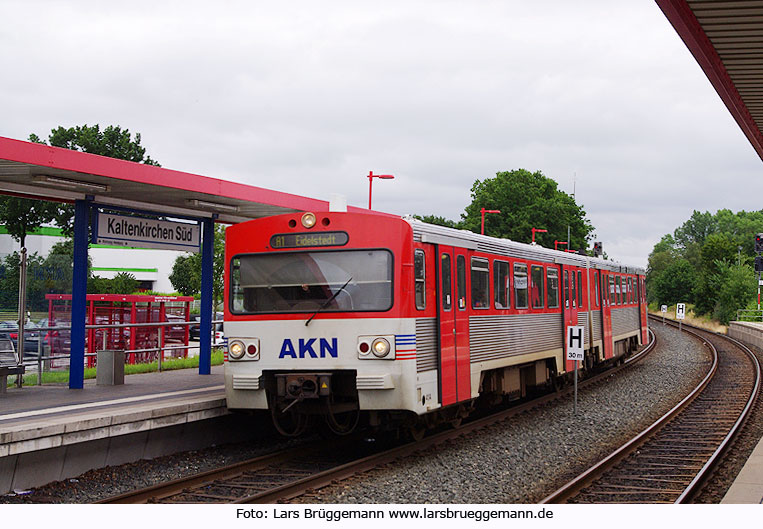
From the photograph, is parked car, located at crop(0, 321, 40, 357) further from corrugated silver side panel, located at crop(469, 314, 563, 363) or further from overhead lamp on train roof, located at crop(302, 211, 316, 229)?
corrugated silver side panel, located at crop(469, 314, 563, 363)

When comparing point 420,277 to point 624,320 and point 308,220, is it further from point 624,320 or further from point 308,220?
point 624,320

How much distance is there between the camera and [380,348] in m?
9.84

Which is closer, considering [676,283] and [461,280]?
[461,280]

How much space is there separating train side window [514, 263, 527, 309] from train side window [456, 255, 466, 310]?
7.69 feet

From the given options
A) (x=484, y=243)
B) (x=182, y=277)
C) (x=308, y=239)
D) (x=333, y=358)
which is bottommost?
(x=333, y=358)

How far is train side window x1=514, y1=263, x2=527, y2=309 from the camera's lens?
45.6 ft

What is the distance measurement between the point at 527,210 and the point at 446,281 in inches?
2239

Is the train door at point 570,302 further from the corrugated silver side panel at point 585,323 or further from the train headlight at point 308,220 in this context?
the train headlight at point 308,220

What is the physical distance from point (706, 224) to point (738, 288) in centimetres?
10347

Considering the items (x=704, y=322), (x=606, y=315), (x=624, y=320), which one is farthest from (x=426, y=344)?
(x=704, y=322)

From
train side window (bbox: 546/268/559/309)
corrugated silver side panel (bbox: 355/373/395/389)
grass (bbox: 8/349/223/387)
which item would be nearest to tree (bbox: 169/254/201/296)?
grass (bbox: 8/349/223/387)

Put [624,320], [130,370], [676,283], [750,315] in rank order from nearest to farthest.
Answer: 1. [130,370]
2. [624,320]
3. [750,315]
4. [676,283]

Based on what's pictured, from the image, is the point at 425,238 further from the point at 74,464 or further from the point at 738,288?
the point at 738,288

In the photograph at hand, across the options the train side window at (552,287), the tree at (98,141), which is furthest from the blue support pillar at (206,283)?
the tree at (98,141)
